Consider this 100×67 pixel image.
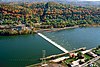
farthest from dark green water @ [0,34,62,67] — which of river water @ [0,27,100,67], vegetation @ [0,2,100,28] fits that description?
vegetation @ [0,2,100,28]

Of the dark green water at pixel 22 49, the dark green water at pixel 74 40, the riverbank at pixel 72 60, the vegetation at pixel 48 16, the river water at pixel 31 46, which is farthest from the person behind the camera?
the vegetation at pixel 48 16

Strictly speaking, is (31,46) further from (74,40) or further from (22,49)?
(74,40)

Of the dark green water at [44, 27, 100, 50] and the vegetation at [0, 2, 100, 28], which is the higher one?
the vegetation at [0, 2, 100, 28]

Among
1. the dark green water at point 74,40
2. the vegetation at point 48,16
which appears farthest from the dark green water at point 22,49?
the vegetation at point 48,16

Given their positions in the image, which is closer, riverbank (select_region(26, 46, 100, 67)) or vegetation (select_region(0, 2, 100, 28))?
riverbank (select_region(26, 46, 100, 67))

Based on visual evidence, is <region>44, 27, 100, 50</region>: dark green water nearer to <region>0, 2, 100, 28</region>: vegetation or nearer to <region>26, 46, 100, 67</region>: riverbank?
<region>26, 46, 100, 67</region>: riverbank

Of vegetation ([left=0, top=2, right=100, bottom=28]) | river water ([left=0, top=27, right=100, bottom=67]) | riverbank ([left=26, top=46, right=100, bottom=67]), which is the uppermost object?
vegetation ([left=0, top=2, right=100, bottom=28])

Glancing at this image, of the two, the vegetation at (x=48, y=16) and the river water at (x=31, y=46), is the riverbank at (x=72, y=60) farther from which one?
the vegetation at (x=48, y=16)

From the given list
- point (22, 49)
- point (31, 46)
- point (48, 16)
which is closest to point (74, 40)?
point (31, 46)
